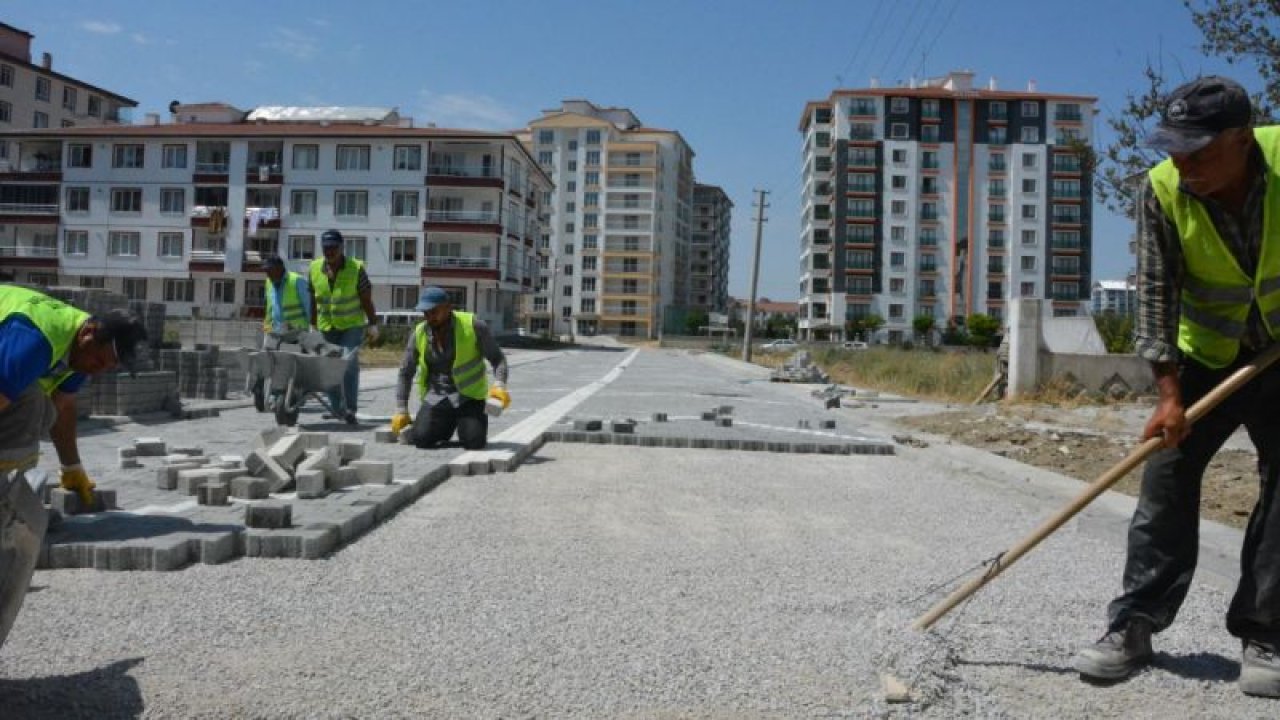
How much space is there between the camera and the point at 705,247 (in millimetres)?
137375

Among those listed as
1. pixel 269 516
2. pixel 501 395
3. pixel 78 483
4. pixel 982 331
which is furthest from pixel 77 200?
pixel 269 516

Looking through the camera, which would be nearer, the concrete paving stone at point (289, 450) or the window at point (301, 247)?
the concrete paving stone at point (289, 450)

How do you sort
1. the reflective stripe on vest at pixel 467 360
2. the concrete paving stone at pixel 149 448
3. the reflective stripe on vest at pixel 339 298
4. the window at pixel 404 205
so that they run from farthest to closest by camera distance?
the window at pixel 404 205
the reflective stripe on vest at pixel 339 298
the reflective stripe on vest at pixel 467 360
the concrete paving stone at pixel 149 448

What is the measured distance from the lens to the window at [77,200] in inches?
2427

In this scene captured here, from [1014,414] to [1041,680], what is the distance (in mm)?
12645

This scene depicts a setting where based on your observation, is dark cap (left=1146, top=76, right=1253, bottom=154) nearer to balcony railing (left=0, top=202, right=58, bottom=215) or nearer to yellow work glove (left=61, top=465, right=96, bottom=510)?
yellow work glove (left=61, top=465, right=96, bottom=510)

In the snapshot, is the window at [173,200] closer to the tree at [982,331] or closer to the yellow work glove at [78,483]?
the tree at [982,331]

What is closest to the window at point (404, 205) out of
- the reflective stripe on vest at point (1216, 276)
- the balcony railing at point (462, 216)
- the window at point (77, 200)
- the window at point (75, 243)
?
the balcony railing at point (462, 216)

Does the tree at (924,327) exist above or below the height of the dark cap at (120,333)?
above

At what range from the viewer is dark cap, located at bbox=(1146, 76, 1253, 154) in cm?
328

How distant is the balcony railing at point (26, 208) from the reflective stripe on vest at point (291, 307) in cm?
5955

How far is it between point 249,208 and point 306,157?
4.47m

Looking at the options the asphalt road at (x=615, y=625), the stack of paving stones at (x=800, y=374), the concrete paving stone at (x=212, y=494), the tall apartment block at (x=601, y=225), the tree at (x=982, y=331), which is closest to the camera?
the asphalt road at (x=615, y=625)

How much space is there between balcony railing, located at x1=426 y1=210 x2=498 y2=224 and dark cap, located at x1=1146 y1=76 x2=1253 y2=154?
2272 inches
